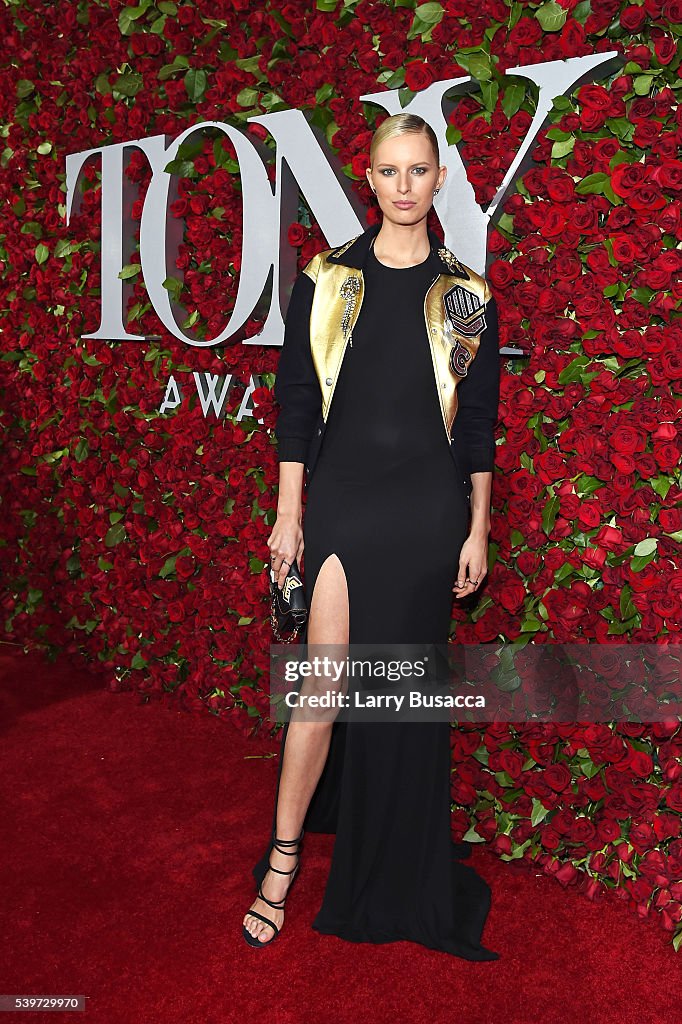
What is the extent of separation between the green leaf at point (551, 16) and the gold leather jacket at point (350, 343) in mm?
628

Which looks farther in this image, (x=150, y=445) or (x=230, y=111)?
(x=150, y=445)

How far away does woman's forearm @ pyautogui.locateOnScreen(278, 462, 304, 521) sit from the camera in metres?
2.18

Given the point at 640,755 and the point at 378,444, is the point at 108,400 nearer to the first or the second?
the point at 378,444


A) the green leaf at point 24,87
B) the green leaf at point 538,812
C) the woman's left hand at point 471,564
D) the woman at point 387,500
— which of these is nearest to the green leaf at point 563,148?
the woman at point 387,500

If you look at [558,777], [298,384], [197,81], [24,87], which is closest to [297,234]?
[197,81]

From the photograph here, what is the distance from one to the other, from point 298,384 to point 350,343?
17cm

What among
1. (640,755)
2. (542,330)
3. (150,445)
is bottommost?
(640,755)

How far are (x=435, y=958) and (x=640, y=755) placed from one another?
706 mm

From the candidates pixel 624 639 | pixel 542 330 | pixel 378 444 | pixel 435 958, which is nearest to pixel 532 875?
pixel 435 958

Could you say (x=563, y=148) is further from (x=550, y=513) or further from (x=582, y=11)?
(x=550, y=513)

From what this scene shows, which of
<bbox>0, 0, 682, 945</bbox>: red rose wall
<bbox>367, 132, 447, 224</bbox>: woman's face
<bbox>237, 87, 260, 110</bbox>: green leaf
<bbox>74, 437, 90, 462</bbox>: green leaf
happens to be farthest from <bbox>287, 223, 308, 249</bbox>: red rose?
<bbox>74, 437, 90, 462</bbox>: green leaf

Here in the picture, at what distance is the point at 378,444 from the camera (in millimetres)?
2096

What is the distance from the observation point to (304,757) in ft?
7.28

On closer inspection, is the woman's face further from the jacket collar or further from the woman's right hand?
the woman's right hand
